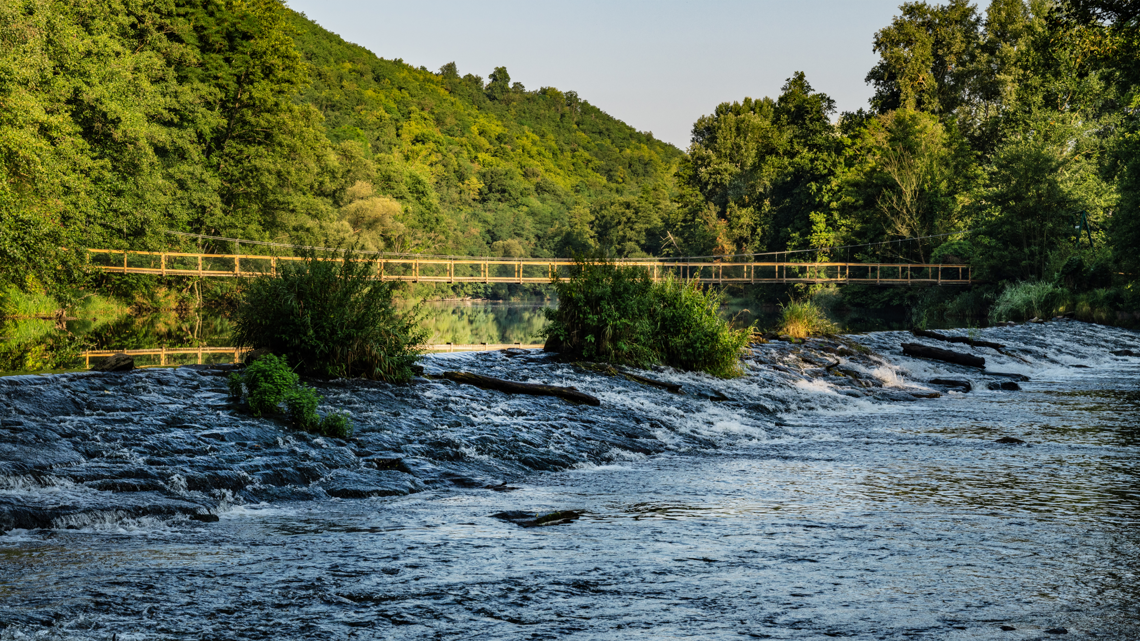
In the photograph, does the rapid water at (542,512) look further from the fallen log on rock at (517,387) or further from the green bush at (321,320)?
the green bush at (321,320)

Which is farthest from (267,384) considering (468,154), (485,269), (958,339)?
(468,154)

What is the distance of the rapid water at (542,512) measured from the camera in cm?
394

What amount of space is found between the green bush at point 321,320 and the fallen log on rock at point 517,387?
87 cm

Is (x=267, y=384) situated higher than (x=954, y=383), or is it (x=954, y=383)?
(x=267, y=384)

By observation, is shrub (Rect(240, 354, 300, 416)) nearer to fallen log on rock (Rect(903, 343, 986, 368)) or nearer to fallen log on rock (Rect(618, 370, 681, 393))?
fallen log on rock (Rect(618, 370, 681, 393))

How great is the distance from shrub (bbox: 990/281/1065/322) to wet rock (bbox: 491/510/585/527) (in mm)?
32086

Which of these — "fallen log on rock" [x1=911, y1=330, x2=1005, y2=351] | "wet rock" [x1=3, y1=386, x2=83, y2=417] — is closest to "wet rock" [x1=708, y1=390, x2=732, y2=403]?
"wet rock" [x1=3, y1=386, x2=83, y2=417]

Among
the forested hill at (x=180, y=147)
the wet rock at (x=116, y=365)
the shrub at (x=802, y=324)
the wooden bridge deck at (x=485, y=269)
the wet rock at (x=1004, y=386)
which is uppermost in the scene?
the forested hill at (x=180, y=147)

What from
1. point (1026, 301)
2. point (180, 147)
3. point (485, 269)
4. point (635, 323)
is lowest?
point (635, 323)

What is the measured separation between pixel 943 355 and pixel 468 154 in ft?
390

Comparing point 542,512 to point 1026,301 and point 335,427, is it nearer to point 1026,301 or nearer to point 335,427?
point 335,427

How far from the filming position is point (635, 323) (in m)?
14.2

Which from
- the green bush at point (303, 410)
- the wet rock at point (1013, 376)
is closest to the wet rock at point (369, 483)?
the green bush at point (303, 410)

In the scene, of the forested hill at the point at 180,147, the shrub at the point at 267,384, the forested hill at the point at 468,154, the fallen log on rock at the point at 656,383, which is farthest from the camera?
the forested hill at the point at 468,154
